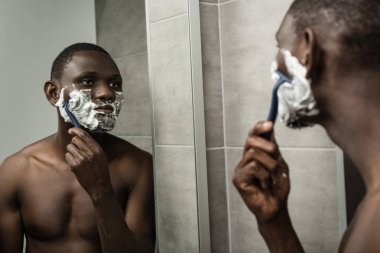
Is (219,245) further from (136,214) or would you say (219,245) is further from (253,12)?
(253,12)

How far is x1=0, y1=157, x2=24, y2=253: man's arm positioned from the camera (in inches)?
35.6

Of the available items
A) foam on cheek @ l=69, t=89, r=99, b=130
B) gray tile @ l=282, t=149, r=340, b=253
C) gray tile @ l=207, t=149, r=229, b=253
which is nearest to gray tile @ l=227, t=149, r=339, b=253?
gray tile @ l=282, t=149, r=340, b=253

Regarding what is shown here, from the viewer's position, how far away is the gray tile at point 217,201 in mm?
1153

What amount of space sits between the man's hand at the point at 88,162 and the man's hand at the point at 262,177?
32 cm

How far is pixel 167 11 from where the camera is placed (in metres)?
1.13

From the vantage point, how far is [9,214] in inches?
35.6

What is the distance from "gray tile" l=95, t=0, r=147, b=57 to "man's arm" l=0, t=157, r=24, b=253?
0.34 m

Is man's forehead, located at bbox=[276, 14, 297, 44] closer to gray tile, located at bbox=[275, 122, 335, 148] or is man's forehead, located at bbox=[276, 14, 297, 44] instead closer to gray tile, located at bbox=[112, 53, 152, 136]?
gray tile, located at bbox=[275, 122, 335, 148]

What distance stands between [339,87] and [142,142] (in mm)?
568

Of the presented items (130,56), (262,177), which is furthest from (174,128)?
(262,177)

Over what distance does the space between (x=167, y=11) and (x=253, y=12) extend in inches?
9.1

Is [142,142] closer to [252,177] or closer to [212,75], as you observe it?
[212,75]

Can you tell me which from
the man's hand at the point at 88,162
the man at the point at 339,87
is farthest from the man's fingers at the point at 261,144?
the man's hand at the point at 88,162

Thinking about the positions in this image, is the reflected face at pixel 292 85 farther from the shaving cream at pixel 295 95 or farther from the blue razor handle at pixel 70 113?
the blue razor handle at pixel 70 113
